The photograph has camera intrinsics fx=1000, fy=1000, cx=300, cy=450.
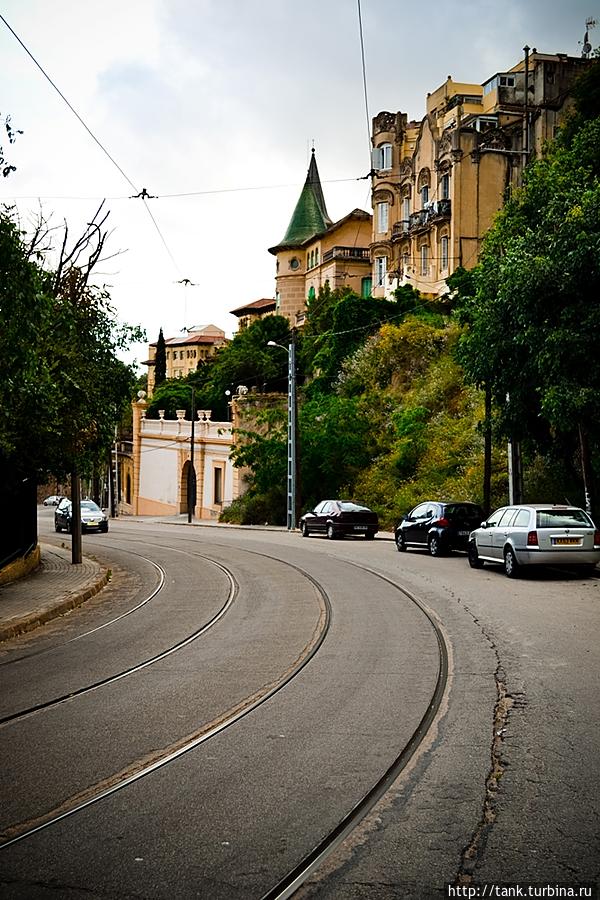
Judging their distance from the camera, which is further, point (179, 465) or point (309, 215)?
point (309, 215)

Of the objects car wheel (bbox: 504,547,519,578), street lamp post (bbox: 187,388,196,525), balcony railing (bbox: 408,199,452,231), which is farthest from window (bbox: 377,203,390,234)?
car wheel (bbox: 504,547,519,578)

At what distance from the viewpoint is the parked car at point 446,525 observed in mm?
26906

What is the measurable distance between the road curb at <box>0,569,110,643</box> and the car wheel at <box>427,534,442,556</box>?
10.1m

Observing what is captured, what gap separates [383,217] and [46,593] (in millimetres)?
52583

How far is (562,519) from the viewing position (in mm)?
20391

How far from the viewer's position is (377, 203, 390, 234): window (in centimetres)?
6638

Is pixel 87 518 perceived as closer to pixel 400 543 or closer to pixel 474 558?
pixel 400 543

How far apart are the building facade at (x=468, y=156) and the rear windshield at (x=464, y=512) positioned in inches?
1164

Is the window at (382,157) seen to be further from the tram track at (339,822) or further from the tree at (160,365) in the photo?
the tram track at (339,822)

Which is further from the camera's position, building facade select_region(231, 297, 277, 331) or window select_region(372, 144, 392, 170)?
building facade select_region(231, 297, 277, 331)

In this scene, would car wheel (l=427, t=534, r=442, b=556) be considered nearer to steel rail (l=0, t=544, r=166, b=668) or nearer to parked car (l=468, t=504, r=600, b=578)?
parked car (l=468, t=504, r=600, b=578)

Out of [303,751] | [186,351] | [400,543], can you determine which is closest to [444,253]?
[400,543]

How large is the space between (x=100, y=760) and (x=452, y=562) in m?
19.1

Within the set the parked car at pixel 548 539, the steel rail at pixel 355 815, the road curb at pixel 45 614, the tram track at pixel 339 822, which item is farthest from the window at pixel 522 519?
the steel rail at pixel 355 815
